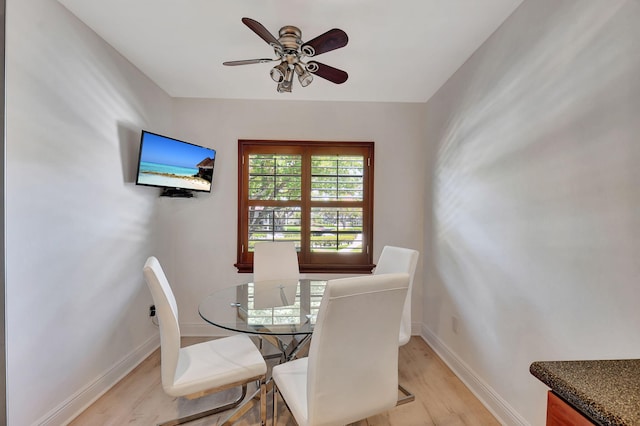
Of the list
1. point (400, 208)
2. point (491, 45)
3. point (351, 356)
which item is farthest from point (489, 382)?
point (491, 45)

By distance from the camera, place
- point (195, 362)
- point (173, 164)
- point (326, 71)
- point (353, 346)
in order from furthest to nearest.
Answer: point (173, 164) → point (326, 71) → point (195, 362) → point (353, 346)

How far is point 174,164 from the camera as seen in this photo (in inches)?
105

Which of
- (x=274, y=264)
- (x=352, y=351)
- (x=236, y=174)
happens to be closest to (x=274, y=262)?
(x=274, y=264)

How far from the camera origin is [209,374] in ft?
5.06

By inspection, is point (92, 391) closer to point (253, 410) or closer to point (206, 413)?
point (206, 413)

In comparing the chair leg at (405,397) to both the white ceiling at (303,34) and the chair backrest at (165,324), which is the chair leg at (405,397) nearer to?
the chair backrest at (165,324)

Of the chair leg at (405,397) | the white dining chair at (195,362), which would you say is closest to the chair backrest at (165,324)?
the white dining chair at (195,362)

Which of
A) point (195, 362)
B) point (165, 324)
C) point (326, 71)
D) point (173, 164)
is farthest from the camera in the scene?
point (173, 164)

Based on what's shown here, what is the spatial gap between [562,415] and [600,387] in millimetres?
112

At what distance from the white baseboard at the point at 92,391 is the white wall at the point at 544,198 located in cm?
266

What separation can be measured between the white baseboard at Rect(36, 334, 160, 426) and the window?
136 cm

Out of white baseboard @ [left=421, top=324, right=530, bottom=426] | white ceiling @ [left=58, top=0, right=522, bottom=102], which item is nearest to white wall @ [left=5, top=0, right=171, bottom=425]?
white ceiling @ [left=58, top=0, right=522, bottom=102]

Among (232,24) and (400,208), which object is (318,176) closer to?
Result: (400,208)

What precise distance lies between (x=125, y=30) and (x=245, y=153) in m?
1.43
